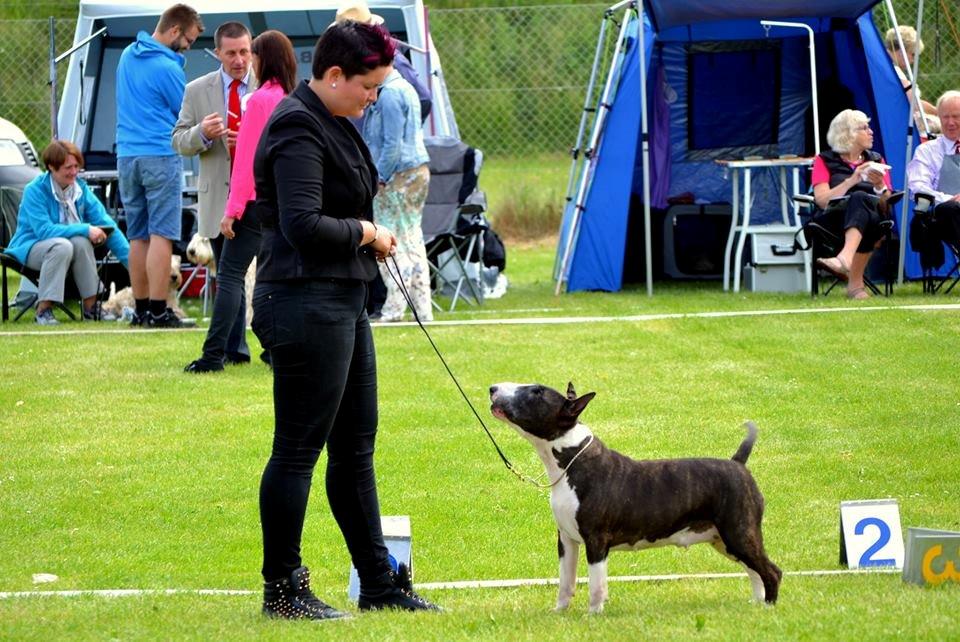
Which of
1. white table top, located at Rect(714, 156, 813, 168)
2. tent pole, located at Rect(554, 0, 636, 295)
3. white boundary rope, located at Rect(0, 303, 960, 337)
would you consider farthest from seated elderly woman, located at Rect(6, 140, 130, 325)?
white table top, located at Rect(714, 156, 813, 168)

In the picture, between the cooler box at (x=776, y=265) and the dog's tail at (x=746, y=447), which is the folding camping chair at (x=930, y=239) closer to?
the cooler box at (x=776, y=265)

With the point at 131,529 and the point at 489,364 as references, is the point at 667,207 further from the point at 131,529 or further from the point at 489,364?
the point at 131,529

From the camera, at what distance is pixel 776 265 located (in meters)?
11.9

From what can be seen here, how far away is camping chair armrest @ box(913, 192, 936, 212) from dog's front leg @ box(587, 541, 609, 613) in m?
7.53

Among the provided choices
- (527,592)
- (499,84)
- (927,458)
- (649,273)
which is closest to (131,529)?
(527,592)

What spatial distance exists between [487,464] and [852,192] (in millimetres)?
5642

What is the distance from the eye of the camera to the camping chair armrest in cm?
1087

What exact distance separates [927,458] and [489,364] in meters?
3.08

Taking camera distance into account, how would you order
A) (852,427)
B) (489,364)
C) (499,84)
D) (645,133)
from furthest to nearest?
(499,84) < (645,133) < (489,364) < (852,427)

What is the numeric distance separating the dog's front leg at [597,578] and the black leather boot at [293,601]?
0.73 meters

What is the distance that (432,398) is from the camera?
25.3ft

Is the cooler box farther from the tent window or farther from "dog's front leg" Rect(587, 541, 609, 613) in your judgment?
"dog's front leg" Rect(587, 541, 609, 613)

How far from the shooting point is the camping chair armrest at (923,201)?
35.7 feet

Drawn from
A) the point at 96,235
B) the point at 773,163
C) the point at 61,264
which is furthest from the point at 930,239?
the point at 61,264
